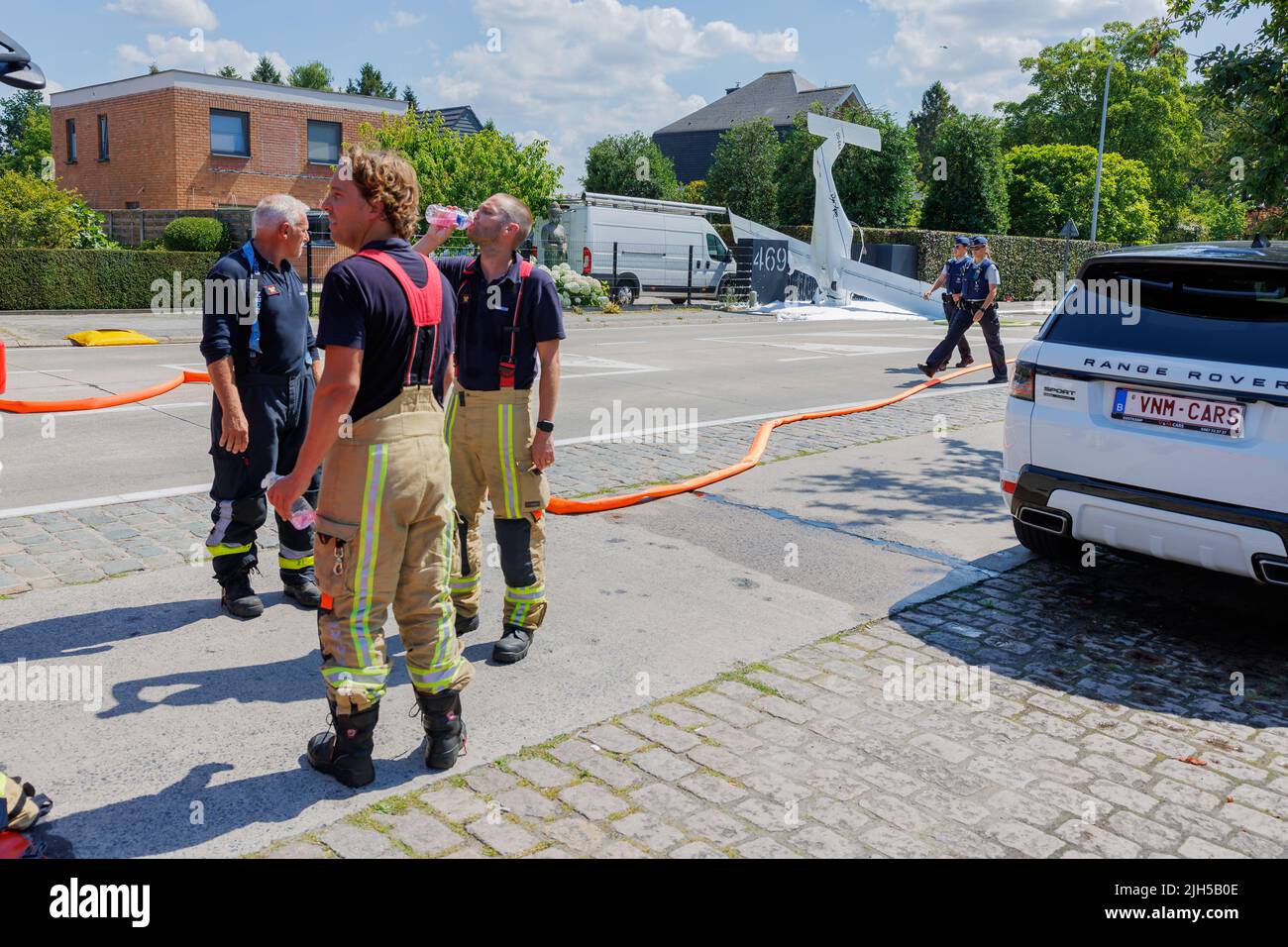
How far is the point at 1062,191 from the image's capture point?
46.6 m

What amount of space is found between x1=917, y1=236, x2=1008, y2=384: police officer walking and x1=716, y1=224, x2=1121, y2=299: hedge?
19358mm

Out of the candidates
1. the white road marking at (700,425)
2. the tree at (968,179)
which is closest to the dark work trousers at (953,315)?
the white road marking at (700,425)

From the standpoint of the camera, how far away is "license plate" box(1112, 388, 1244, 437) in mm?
4742

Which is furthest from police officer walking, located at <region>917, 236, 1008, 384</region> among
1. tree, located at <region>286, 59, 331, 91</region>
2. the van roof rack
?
tree, located at <region>286, 59, 331, 91</region>

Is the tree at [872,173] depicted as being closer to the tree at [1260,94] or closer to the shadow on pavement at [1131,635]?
the tree at [1260,94]

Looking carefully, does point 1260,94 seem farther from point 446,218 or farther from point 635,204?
point 635,204

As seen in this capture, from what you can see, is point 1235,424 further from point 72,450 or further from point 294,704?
point 72,450

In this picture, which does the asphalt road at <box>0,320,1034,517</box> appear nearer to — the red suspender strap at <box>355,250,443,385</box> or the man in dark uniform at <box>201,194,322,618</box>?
the man in dark uniform at <box>201,194,322,618</box>

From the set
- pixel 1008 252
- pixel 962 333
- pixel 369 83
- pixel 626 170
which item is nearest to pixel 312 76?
pixel 369 83

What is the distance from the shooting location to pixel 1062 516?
535cm

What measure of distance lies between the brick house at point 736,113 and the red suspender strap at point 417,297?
6745 centimetres

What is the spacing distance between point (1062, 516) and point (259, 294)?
4.01 m

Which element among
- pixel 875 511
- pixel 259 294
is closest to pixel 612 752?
pixel 259 294

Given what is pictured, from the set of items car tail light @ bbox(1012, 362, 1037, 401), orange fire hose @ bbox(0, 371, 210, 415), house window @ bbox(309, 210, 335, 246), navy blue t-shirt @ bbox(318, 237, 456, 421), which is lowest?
orange fire hose @ bbox(0, 371, 210, 415)
